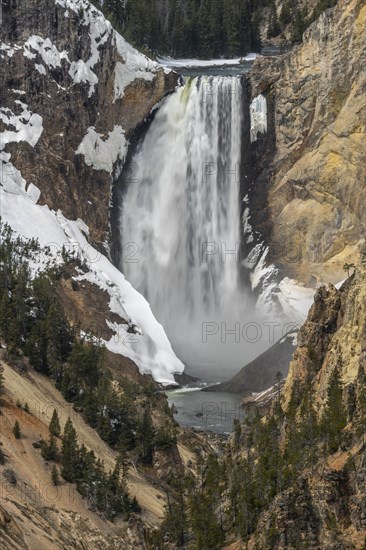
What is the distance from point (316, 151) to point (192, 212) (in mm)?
14447

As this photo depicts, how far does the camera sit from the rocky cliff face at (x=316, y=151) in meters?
110

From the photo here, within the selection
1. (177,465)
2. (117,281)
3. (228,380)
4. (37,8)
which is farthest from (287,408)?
(37,8)

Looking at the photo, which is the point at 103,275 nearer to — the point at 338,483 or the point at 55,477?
the point at 55,477

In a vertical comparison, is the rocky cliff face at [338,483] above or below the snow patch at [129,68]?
below

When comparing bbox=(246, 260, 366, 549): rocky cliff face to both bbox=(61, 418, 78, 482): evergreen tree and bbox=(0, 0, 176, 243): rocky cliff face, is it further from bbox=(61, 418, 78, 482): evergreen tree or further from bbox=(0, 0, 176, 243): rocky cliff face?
bbox=(0, 0, 176, 243): rocky cliff face

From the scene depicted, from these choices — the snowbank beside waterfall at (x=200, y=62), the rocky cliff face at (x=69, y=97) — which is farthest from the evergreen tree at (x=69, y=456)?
the snowbank beside waterfall at (x=200, y=62)

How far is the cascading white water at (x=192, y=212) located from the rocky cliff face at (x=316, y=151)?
322 centimetres

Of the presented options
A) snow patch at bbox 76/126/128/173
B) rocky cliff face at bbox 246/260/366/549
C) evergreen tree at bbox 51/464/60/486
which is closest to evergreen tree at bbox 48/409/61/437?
evergreen tree at bbox 51/464/60/486

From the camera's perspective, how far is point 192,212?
11888 cm

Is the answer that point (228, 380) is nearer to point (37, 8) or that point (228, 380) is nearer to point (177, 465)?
point (177, 465)

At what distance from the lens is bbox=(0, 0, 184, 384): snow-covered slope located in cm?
10356

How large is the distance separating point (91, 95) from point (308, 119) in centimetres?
2124

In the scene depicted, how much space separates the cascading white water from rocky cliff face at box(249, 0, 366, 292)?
3.22 m

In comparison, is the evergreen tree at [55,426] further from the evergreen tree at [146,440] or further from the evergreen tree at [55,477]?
the evergreen tree at [146,440]
